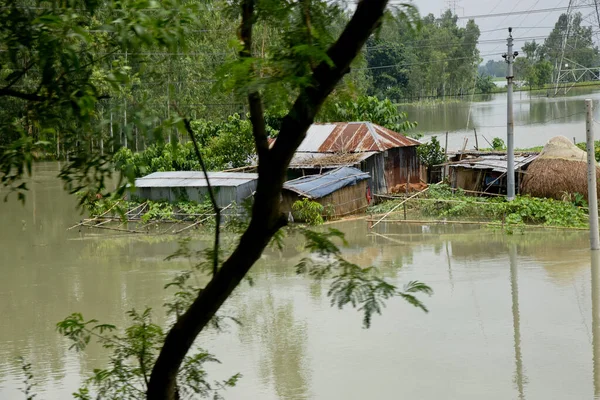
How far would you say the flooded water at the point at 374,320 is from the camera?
8164 millimetres

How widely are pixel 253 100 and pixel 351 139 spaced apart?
16931 millimetres

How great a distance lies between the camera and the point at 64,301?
1159 cm

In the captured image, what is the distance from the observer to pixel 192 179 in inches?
682

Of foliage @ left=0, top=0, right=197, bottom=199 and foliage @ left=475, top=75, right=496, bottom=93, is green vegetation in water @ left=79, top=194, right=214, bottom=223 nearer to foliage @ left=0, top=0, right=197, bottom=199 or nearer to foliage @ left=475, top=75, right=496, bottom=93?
foliage @ left=0, top=0, right=197, bottom=199

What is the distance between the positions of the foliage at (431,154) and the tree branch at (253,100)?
18264mm

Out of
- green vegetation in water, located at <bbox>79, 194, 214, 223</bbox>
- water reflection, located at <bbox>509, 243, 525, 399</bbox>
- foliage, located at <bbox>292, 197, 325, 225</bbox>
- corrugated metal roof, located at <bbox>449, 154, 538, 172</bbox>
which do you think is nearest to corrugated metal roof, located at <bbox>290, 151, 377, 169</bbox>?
corrugated metal roof, located at <bbox>449, 154, 538, 172</bbox>

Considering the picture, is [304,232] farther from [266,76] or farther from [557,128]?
[557,128]

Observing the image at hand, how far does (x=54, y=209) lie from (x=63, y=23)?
18170 millimetres

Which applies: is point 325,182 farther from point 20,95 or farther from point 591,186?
point 20,95

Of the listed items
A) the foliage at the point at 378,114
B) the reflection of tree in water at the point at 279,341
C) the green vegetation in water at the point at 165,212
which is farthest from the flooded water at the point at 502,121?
the reflection of tree in water at the point at 279,341

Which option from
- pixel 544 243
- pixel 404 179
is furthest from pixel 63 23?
pixel 404 179

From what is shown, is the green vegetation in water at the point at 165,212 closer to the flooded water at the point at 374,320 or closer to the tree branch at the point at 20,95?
the flooded water at the point at 374,320

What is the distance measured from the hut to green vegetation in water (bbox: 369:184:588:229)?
3.72 feet

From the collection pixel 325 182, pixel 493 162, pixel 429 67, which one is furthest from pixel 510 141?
pixel 429 67
